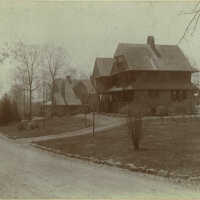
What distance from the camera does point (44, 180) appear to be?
33.6 feet

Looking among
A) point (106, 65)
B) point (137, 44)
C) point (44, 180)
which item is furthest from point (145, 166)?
point (106, 65)

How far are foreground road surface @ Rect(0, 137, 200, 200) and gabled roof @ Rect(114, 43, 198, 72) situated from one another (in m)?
27.3

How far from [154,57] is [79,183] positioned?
33089mm

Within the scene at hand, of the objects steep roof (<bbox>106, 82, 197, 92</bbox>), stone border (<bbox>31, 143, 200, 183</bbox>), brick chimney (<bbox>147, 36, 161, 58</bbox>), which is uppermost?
brick chimney (<bbox>147, 36, 161, 58</bbox>)

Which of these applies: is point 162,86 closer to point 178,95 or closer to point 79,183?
point 178,95

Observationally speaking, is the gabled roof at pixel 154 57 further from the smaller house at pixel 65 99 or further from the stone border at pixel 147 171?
the stone border at pixel 147 171

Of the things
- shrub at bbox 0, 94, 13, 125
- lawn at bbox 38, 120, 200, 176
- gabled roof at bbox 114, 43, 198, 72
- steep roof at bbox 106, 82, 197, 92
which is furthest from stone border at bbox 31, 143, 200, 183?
shrub at bbox 0, 94, 13, 125

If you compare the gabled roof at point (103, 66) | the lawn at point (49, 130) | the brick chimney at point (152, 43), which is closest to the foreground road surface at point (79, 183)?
the lawn at point (49, 130)

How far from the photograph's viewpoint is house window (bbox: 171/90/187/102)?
39.9m

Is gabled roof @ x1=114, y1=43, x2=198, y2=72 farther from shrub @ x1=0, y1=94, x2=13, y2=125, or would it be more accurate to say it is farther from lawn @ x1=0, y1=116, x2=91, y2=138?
shrub @ x1=0, y1=94, x2=13, y2=125

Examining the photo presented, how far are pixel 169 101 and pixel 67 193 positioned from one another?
105 feet

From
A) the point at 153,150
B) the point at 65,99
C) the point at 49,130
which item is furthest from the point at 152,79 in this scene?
the point at 65,99

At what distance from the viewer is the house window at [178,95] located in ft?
131

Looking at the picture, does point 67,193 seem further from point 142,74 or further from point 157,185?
point 142,74
